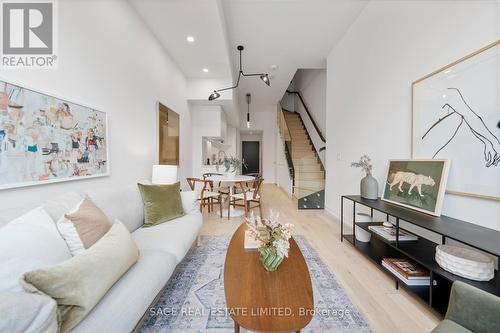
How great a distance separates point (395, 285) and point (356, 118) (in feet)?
7.41

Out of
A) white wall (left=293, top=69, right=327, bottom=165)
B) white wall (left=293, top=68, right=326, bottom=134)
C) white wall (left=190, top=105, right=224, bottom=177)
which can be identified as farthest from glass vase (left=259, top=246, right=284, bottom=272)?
white wall (left=293, top=68, right=326, bottom=134)

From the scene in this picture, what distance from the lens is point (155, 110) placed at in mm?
3168

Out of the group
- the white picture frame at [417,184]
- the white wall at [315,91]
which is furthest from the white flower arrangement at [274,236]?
the white wall at [315,91]

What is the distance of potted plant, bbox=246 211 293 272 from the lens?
4.07ft

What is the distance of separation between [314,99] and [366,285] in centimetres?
554

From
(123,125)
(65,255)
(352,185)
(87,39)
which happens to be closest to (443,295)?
(352,185)

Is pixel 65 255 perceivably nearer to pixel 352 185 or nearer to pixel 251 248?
pixel 251 248

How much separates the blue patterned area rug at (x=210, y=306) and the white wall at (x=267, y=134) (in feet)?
21.6

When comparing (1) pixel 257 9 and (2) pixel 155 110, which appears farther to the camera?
(2) pixel 155 110

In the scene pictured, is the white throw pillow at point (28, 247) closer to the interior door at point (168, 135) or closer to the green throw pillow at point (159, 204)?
the green throw pillow at point (159, 204)

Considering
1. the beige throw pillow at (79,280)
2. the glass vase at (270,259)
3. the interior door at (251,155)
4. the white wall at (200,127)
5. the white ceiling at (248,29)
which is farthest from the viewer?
the interior door at (251,155)

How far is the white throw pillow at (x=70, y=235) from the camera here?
1.13m

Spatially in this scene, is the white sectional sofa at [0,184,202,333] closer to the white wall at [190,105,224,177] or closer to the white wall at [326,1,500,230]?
the white wall at [326,1,500,230]

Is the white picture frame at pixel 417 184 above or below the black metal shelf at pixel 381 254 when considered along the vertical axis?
above
